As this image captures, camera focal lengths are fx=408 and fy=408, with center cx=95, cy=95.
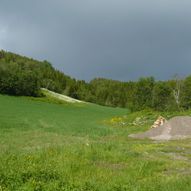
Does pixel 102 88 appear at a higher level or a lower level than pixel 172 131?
higher

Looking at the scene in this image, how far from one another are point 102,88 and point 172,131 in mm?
126459

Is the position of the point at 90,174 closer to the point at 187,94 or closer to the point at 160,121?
the point at 160,121

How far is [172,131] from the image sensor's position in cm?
2981

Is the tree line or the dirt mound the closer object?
the dirt mound

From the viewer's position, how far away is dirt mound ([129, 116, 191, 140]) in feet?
94.3

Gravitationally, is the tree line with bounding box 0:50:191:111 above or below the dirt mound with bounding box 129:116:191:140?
above

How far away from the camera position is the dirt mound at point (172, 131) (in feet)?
94.3

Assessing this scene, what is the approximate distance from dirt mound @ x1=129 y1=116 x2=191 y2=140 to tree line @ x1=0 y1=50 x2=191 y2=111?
44630 mm

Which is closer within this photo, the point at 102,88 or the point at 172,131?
the point at 172,131

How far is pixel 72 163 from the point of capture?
1409 cm

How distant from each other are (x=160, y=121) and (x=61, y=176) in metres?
26.1

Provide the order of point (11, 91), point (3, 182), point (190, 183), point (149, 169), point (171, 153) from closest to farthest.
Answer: point (3, 182) < point (190, 183) < point (149, 169) < point (171, 153) < point (11, 91)

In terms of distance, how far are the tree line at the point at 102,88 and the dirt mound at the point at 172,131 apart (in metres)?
44.6

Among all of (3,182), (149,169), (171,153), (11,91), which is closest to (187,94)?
(11,91)
